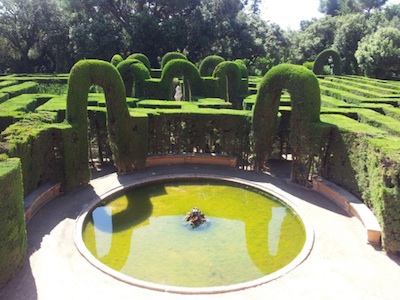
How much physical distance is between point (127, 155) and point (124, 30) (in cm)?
3526

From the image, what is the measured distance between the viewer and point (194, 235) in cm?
1138

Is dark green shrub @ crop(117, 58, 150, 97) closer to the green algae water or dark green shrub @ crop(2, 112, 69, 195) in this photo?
dark green shrub @ crop(2, 112, 69, 195)

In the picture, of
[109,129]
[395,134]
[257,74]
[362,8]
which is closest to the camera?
[395,134]

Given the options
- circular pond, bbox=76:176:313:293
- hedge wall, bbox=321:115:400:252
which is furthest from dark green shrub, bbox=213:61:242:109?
circular pond, bbox=76:176:313:293

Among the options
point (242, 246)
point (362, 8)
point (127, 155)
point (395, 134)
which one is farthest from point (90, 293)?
point (362, 8)

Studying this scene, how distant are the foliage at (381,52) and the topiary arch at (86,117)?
34335 mm

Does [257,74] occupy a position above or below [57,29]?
below

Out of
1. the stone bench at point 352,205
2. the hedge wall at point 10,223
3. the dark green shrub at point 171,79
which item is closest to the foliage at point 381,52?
the dark green shrub at point 171,79

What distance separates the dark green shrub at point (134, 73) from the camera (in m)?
25.4

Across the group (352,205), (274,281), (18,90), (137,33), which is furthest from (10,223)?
(137,33)

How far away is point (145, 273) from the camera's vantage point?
9.48 metres

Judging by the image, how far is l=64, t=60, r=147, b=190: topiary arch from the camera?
14195 mm

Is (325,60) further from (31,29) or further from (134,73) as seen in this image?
(31,29)

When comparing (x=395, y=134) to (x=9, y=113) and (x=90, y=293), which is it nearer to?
(x=90, y=293)
